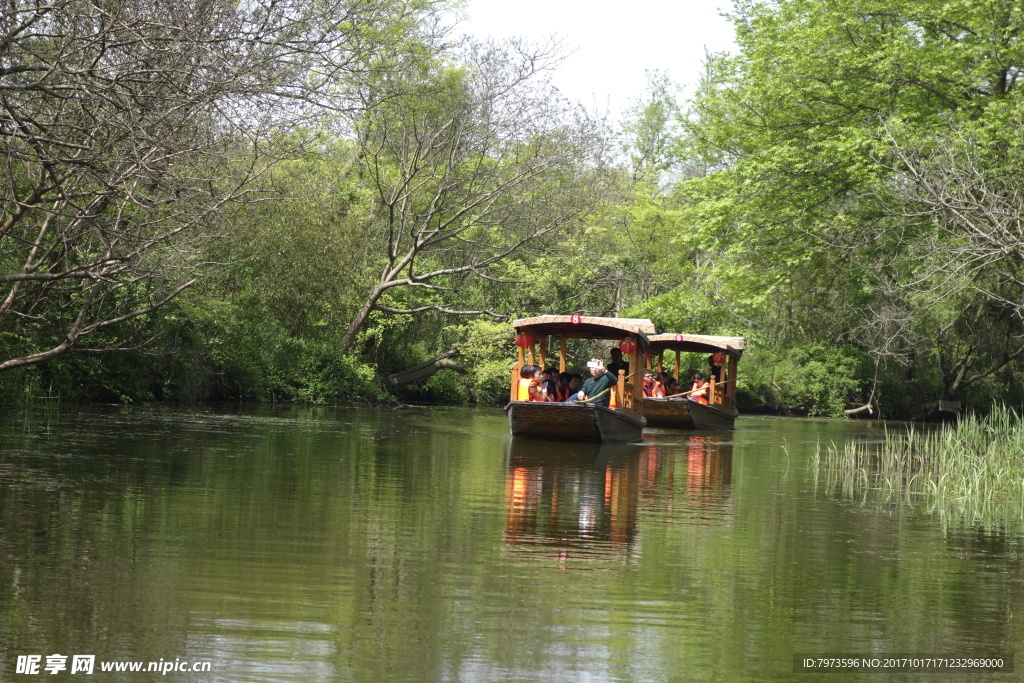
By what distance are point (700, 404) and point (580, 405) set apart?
9005mm

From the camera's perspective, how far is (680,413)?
30.0 metres

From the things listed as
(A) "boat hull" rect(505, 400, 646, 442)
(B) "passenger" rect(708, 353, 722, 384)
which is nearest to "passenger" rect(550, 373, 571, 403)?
(A) "boat hull" rect(505, 400, 646, 442)

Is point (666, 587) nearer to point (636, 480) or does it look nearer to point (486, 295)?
point (636, 480)

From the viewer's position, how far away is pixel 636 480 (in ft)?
53.3

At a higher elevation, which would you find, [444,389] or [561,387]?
[561,387]

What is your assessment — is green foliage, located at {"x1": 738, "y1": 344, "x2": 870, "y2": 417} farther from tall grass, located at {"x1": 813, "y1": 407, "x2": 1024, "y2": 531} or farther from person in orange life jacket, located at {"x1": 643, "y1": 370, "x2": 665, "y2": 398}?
tall grass, located at {"x1": 813, "y1": 407, "x2": 1024, "y2": 531}

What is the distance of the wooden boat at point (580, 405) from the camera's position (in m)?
21.6

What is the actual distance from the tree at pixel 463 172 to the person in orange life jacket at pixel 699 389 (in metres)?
5.58

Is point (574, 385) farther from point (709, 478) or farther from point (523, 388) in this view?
point (709, 478)

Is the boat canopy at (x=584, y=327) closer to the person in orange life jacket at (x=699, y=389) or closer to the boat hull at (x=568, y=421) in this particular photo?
the boat hull at (x=568, y=421)

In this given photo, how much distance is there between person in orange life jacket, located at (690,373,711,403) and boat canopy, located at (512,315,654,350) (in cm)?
688

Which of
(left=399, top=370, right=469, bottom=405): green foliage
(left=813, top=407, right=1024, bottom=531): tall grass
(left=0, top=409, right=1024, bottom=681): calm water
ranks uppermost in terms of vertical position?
(left=399, top=370, right=469, bottom=405): green foliage

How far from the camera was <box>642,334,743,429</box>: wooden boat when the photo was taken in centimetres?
2988

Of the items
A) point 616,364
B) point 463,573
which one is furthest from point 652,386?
point 463,573
